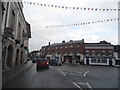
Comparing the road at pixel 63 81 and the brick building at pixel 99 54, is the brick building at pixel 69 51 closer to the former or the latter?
the brick building at pixel 99 54


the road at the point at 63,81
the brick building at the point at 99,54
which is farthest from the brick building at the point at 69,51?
the road at the point at 63,81

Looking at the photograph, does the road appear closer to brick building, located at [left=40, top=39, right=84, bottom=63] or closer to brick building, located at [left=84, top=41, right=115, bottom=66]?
brick building, located at [left=84, top=41, right=115, bottom=66]

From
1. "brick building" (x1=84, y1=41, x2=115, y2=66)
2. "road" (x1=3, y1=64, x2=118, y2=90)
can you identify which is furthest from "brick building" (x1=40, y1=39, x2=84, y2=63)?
"road" (x1=3, y1=64, x2=118, y2=90)

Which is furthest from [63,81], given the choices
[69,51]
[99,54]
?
[69,51]

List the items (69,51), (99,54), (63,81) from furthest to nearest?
(69,51) < (99,54) < (63,81)

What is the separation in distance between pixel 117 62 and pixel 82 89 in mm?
49087

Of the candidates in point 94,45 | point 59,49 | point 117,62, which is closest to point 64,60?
point 59,49

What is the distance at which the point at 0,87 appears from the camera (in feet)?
25.8

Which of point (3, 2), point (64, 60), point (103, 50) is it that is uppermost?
point (3, 2)

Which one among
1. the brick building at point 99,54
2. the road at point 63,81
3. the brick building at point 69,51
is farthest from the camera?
the brick building at point 69,51

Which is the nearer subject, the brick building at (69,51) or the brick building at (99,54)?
the brick building at (99,54)

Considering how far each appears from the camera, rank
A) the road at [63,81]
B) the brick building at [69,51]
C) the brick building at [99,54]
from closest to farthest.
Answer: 1. the road at [63,81]
2. the brick building at [99,54]
3. the brick building at [69,51]

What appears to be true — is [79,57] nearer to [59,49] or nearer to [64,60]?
[64,60]

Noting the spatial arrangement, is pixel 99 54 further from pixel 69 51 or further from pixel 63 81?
pixel 63 81
